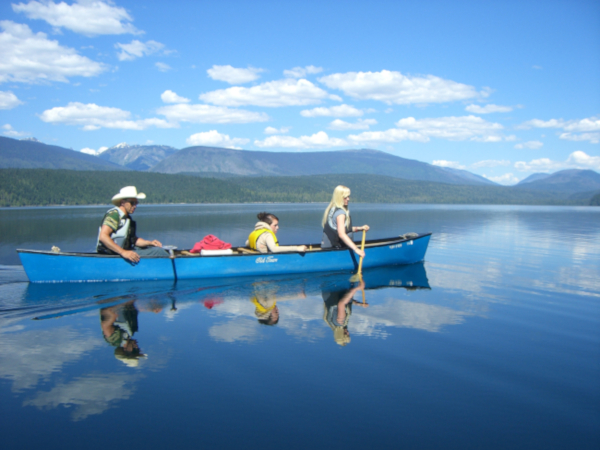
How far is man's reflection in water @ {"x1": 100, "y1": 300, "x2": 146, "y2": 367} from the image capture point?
6.39 meters

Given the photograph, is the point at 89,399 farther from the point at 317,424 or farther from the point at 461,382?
the point at 461,382

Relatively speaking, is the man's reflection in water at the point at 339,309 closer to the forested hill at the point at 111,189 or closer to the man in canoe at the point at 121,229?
the man in canoe at the point at 121,229

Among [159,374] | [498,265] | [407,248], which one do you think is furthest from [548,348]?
[498,265]

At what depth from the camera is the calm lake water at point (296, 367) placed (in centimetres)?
442

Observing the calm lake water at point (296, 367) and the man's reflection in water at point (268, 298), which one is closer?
the calm lake water at point (296, 367)

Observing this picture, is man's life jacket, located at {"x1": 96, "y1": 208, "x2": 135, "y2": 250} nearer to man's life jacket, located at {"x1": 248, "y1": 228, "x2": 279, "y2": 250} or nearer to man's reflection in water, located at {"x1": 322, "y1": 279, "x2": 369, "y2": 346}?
man's life jacket, located at {"x1": 248, "y1": 228, "x2": 279, "y2": 250}

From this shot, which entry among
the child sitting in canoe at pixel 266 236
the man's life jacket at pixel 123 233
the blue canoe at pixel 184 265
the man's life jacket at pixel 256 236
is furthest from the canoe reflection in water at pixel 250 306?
the man's life jacket at pixel 123 233

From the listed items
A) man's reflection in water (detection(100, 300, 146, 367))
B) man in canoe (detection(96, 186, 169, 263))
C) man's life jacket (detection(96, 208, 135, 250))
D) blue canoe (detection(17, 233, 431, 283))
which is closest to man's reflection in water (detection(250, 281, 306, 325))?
blue canoe (detection(17, 233, 431, 283))

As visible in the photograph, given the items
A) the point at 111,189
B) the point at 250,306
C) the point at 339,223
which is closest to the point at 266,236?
the point at 339,223

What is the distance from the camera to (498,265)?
1517 centimetres

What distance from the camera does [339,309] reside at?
9055 mm

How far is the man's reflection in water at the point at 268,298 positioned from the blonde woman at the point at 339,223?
1843 millimetres

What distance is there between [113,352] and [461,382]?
4.82 meters

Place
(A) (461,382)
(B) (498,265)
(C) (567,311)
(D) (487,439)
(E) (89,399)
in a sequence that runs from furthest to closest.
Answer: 1. (B) (498,265)
2. (C) (567,311)
3. (A) (461,382)
4. (E) (89,399)
5. (D) (487,439)
